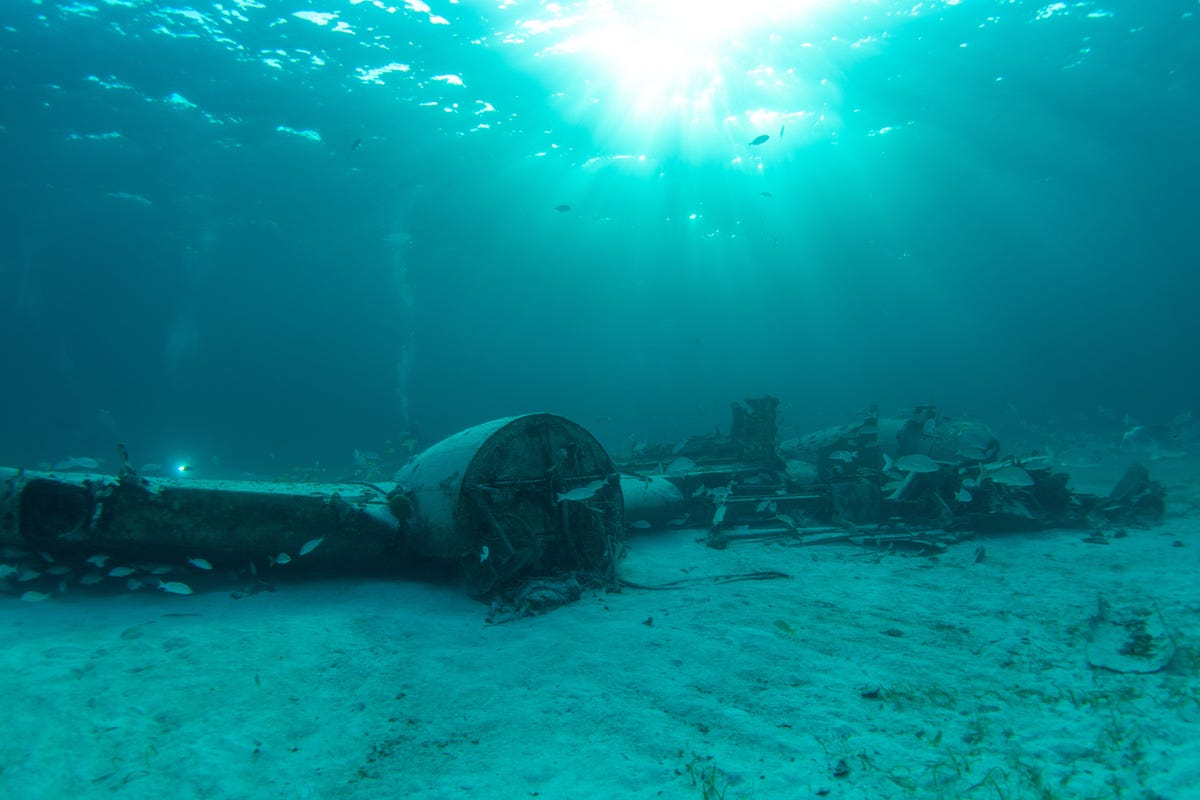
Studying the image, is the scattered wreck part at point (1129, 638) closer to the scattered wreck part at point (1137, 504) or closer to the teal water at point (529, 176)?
the scattered wreck part at point (1137, 504)

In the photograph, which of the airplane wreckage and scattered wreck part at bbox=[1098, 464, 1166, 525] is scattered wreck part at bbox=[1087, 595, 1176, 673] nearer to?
the airplane wreckage

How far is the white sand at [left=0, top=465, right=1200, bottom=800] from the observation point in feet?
10.7

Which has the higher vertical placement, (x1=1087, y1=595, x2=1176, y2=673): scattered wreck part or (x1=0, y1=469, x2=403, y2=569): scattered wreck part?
(x1=0, y1=469, x2=403, y2=569): scattered wreck part

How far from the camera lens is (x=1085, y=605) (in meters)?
6.17

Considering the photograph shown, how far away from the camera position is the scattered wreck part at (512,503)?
675cm

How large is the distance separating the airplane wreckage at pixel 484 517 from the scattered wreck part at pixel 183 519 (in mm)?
14

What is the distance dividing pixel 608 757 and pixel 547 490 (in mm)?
4159

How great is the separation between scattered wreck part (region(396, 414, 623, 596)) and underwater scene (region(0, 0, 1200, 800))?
53 millimetres

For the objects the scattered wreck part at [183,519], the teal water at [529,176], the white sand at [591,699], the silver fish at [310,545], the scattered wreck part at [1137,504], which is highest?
the teal water at [529,176]

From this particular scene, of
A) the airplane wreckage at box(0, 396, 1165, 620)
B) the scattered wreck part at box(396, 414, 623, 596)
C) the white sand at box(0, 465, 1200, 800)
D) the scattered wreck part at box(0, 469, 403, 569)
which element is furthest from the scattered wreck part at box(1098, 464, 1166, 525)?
the scattered wreck part at box(0, 469, 403, 569)

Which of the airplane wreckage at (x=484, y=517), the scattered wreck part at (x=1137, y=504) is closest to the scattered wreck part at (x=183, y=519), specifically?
the airplane wreckage at (x=484, y=517)

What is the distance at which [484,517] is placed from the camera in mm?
6773

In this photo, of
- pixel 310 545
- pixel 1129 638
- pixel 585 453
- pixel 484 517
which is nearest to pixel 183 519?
pixel 310 545

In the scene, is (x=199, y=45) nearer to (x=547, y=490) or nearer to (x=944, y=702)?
(x=547, y=490)
